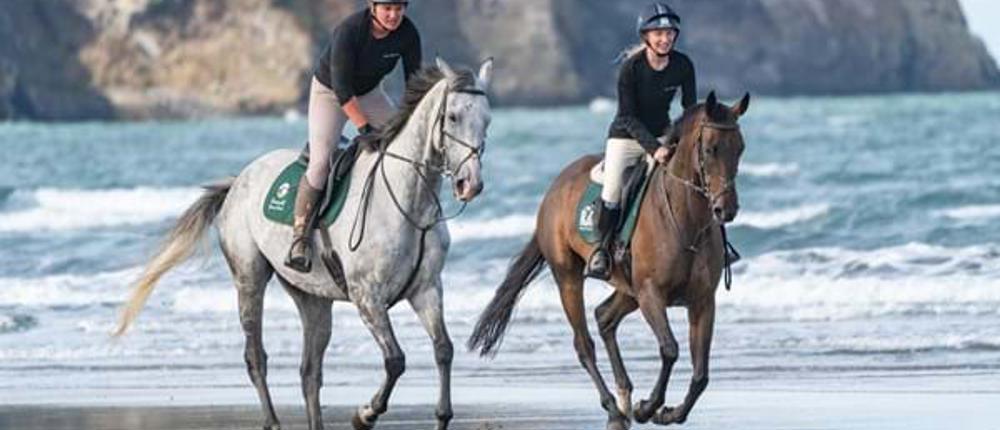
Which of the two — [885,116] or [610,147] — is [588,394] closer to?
[610,147]

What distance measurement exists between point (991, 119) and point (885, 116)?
8.45 m

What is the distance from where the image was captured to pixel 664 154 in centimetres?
1297

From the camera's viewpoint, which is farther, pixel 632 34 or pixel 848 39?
pixel 848 39

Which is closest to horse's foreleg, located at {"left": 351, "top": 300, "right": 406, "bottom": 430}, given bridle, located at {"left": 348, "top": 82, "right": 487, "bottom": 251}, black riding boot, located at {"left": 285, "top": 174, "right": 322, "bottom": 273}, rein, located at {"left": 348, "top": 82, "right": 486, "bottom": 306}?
rein, located at {"left": 348, "top": 82, "right": 486, "bottom": 306}

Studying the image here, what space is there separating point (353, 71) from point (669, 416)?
230 centimetres

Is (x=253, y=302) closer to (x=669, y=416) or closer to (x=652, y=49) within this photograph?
(x=669, y=416)

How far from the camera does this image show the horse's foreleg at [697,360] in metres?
12.5

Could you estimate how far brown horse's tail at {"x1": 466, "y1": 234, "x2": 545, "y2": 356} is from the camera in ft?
47.5

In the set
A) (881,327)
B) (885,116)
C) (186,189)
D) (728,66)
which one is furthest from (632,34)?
(881,327)

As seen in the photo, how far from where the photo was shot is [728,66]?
153750mm

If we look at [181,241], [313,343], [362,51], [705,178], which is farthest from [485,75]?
[181,241]

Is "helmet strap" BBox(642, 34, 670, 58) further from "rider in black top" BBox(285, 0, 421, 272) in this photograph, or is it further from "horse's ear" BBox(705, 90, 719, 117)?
"rider in black top" BBox(285, 0, 421, 272)

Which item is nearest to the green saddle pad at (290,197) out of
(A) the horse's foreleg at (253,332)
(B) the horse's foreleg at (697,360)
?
(A) the horse's foreleg at (253,332)

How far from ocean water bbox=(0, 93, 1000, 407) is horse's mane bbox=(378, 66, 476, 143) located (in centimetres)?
225
